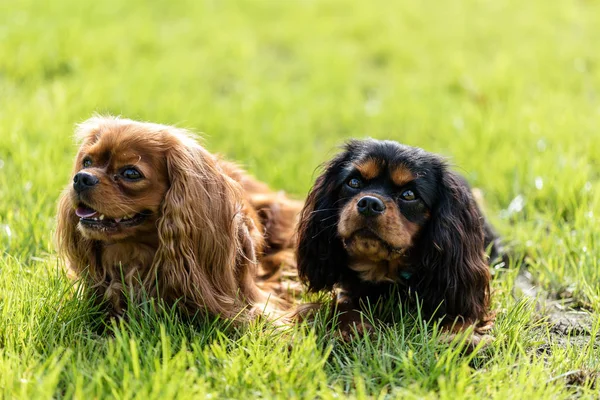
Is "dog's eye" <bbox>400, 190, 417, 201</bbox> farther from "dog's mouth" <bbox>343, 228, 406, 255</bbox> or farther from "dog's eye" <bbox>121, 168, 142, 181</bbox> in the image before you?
"dog's eye" <bbox>121, 168, 142, 181</bbox>

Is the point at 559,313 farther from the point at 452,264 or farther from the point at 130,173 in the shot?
the point at 130,173

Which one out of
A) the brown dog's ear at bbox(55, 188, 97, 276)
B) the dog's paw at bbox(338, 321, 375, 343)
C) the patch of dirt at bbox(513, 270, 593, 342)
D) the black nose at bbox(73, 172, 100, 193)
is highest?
the black nose at bbox(73, 172, 100, 193)

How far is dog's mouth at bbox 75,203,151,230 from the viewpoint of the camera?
10.8 ft

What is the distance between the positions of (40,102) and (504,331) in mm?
4022

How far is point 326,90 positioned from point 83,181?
4.11 metres

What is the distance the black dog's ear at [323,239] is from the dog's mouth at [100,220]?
85cm

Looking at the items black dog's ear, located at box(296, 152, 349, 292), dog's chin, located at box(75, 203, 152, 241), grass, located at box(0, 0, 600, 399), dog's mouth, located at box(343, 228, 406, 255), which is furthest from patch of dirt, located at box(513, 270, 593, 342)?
dog's chin, located at box(75, 203, 152, 241)

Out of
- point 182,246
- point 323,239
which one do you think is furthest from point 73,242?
point 323,239

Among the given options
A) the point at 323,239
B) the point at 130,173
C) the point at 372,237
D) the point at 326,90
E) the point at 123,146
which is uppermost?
the point at 326,90

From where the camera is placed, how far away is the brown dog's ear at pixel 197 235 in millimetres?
3371

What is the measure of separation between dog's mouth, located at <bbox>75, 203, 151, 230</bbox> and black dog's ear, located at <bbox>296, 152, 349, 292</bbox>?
85cm

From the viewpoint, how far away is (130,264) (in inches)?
137

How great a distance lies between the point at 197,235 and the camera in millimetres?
3441

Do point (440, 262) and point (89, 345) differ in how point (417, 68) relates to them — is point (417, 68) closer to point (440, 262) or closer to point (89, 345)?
point (440, 262)
